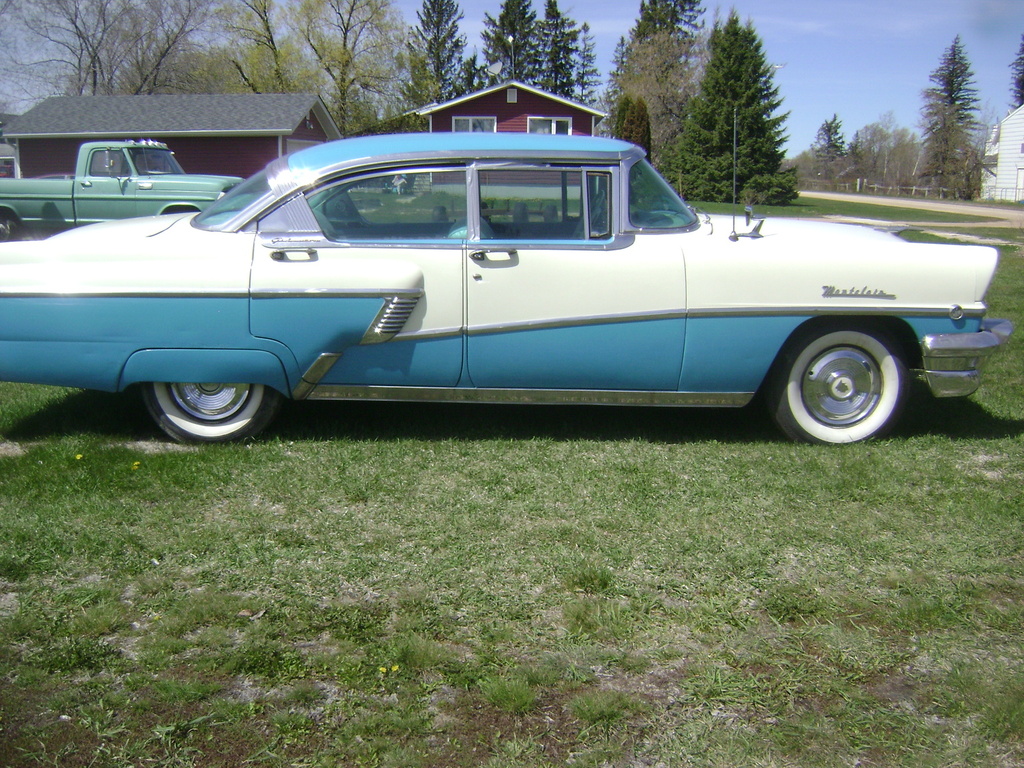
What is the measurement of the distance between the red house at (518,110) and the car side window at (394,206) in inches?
1345

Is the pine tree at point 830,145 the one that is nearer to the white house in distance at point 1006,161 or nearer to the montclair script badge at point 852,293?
the white house in distance at point 1006,161

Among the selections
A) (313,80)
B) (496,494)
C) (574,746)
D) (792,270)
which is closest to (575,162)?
(792,270)

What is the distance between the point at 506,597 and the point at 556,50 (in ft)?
216

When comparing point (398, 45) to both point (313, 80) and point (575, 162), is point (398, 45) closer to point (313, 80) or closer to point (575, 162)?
point (313, 80)

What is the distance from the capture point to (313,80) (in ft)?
150

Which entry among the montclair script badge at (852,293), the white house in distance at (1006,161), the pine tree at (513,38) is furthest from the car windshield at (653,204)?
the pine tree at (513,38)

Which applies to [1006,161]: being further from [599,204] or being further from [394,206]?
[394,206]

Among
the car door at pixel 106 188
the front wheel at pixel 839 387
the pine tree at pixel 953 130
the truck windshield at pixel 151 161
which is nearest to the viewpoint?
the front wheel at pixel 839 387

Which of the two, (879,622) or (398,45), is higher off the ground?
(398,45)

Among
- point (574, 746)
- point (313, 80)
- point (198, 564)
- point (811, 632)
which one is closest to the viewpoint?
point (574, 746)

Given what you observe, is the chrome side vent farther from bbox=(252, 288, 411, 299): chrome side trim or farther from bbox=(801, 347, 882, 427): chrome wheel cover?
bbox=(801, 347, 882, 427): chrome wheel cover

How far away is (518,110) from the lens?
38062 mm

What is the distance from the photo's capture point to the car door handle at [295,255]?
466cm

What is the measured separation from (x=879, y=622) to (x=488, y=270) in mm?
2449
